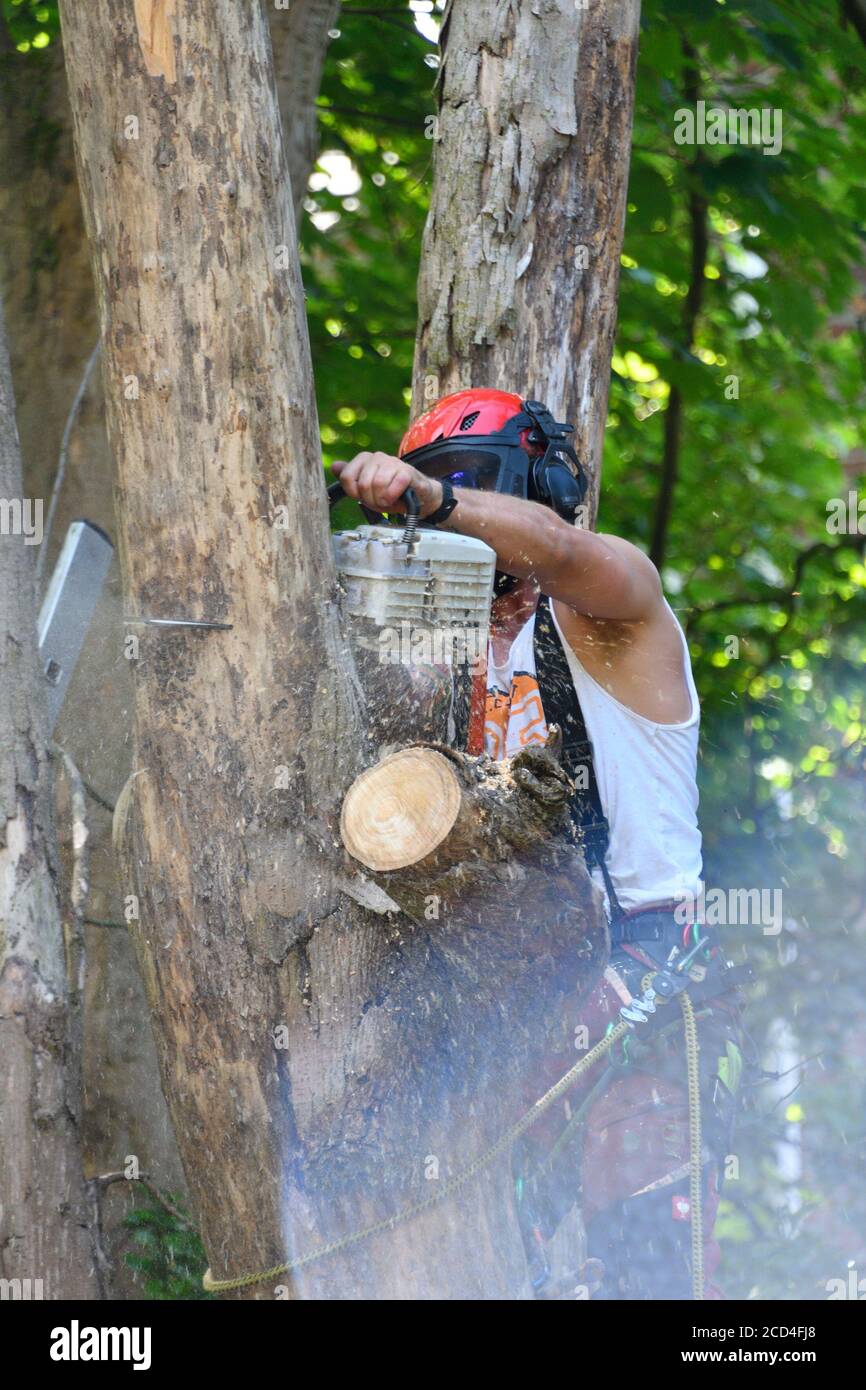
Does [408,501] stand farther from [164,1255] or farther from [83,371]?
[83,371]

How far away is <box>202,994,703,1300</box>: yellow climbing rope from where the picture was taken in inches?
88.7

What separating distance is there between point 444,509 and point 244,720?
2.22ft

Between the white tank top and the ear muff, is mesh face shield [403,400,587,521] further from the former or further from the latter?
the white tank top

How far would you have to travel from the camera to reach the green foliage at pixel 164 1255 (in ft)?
10.7

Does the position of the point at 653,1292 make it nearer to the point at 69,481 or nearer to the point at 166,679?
the point at 166,679

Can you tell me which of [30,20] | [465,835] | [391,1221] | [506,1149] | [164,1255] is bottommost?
[164,1255]

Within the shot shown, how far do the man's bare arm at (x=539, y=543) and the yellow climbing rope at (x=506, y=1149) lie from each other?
953 millimetres

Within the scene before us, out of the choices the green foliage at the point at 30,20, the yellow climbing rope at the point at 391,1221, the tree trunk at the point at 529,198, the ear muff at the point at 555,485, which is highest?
the green foliage at the point at 30,20

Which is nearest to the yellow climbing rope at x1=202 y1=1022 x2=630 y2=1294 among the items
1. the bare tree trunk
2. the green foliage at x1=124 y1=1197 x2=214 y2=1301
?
the green foliage at x1=124 y1=1197 x2=214 y2=1301

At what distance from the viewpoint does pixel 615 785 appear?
3.18 meters

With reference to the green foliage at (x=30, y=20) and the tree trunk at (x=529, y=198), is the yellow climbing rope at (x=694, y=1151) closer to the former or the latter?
the tree trunk at (x=529, y=198)

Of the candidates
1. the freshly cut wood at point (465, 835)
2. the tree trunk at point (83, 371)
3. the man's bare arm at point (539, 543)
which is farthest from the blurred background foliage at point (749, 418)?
the freshly cut wood at point (465, 835)

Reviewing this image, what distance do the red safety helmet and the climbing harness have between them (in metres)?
1.12

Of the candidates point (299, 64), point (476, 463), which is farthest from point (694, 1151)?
point (299, 64)
